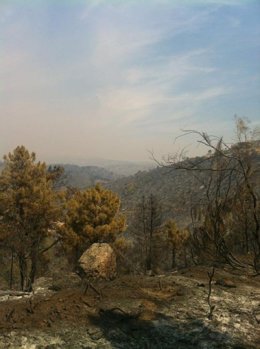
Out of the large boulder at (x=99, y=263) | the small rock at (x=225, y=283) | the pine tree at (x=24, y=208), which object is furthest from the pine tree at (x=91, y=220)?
the small rock at (x=225, y=283)

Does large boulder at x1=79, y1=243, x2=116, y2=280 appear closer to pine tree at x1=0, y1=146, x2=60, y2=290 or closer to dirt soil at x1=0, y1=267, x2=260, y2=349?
dirt soil at x1=0, y1=267, x2=260, y2=349

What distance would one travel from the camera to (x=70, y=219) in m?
28.6

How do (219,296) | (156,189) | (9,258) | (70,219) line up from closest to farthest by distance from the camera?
(219,296) → (70,219) → (9,258) → (156,189)

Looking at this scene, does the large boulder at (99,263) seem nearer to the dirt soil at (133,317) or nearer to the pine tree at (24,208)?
the dirt soil at (133,317)

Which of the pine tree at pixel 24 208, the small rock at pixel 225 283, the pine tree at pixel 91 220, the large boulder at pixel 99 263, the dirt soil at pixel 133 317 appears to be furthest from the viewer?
the pine tree at pixel 91 220

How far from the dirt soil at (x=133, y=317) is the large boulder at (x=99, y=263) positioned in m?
A: 5.17

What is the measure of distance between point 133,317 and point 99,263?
27.3 feet

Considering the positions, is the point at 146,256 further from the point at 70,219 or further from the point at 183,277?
the point at 183,277

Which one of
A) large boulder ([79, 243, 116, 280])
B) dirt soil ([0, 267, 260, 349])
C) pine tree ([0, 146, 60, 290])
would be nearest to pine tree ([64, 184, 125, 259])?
pine tree ([0, 146, 60, 290])

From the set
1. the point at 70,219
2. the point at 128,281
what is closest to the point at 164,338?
the point at 128,281

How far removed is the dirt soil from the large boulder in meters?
5.17

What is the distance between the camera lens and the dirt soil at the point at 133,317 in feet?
31.8

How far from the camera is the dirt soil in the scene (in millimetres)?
9695

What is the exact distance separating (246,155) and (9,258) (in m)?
26.8
